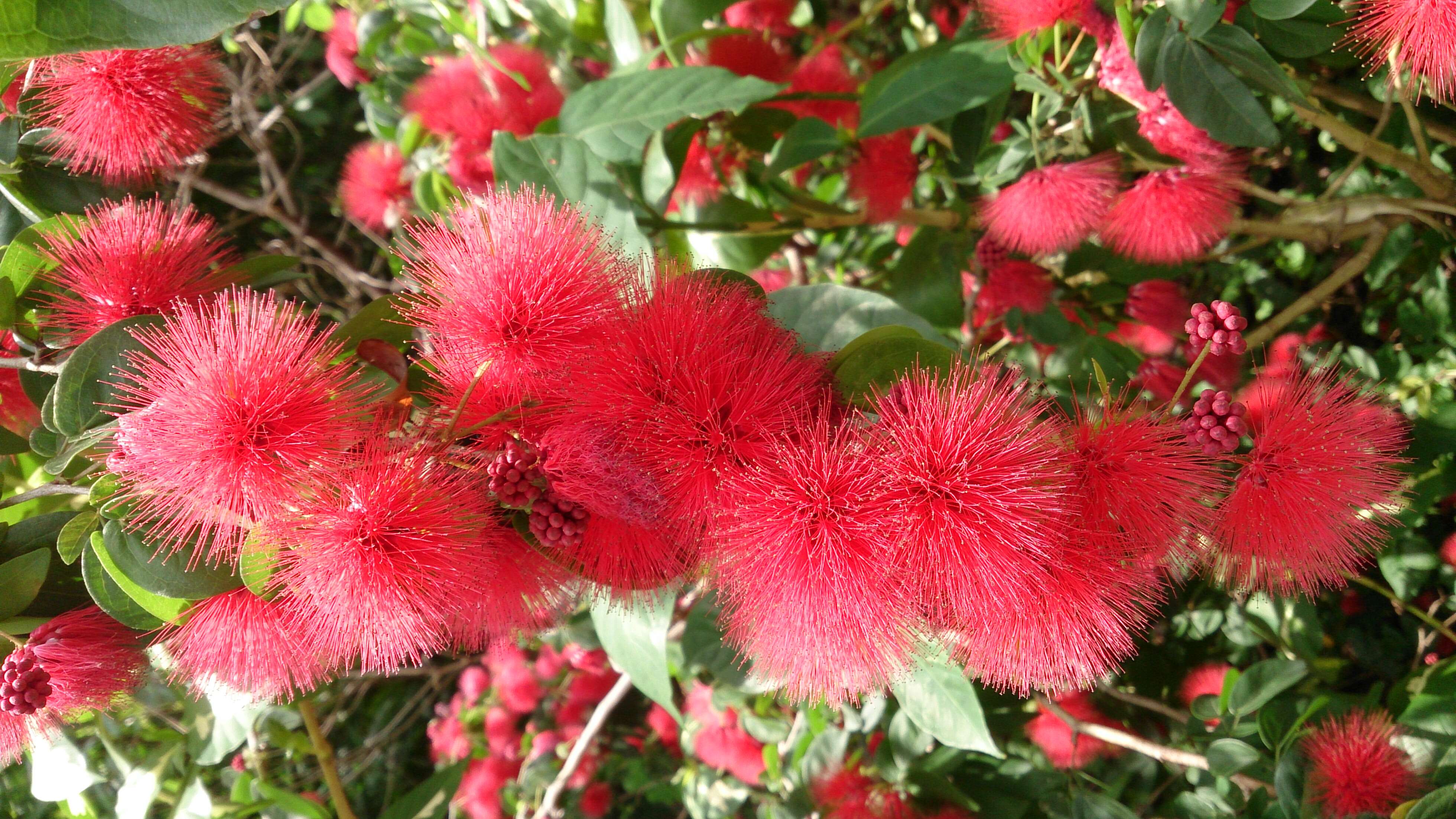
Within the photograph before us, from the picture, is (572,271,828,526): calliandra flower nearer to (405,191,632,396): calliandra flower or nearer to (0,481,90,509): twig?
(405,191,632,396): calliandra flower

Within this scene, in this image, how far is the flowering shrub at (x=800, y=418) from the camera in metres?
0.70

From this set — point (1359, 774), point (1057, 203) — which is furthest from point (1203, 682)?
point (1057, 203)

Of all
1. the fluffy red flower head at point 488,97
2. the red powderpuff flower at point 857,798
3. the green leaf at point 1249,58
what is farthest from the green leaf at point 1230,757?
the fluffy red flower head at point 488,97

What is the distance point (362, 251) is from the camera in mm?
2709

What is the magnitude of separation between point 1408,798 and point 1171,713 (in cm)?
32

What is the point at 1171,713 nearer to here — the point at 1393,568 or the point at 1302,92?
the point at 1393,568

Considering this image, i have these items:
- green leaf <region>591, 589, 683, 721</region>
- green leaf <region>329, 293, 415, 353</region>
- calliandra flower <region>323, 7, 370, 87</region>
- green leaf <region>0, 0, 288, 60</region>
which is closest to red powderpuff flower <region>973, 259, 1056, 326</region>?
green leaf <region>591, 589, 683, 721</region>

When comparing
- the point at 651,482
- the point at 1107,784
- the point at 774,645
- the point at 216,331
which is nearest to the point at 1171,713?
the point at 1107,784

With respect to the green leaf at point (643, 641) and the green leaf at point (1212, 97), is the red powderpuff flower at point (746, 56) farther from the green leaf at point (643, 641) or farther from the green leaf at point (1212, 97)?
the green leaf at point (643, 641)

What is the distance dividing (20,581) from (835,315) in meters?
0.90

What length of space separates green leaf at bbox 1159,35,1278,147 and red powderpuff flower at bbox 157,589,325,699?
111 cm

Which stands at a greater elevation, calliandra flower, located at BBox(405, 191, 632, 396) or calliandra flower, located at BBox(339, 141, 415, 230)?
calliandra flower, located at BBox(405, 191, 632, 396)

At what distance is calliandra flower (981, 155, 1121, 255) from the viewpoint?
111cm

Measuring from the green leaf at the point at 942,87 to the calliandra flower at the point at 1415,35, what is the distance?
1.28 feet
